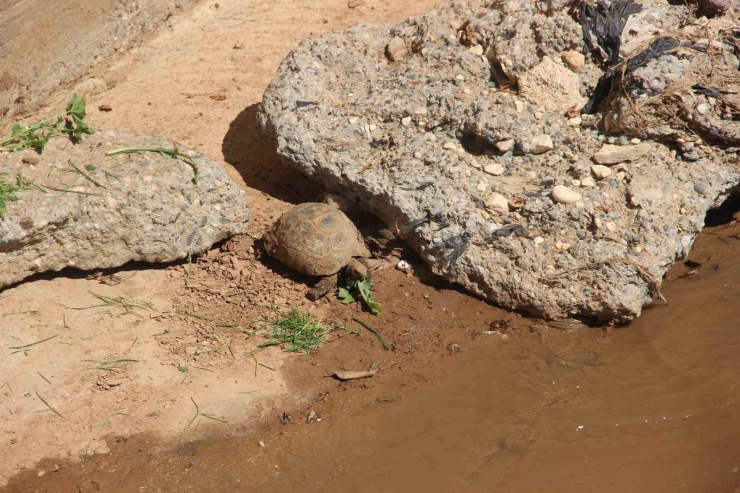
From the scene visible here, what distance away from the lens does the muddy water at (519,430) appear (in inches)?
156

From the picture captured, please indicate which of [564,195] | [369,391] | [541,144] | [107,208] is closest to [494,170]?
[541,144]

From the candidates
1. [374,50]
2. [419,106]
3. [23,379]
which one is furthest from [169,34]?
[23,379]

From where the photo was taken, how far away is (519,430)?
419 cm

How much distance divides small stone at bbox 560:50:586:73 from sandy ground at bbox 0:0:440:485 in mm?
2165

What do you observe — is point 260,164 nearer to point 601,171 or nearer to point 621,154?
point 601,171

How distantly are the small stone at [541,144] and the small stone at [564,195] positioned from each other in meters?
0.34

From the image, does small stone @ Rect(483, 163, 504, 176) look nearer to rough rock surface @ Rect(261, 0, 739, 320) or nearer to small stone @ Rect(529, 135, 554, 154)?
rough rock surface @ Rect(261, 0, 739, 320)

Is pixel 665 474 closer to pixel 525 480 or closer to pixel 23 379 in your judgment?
pixel 525 480

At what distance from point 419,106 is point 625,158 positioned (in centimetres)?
162

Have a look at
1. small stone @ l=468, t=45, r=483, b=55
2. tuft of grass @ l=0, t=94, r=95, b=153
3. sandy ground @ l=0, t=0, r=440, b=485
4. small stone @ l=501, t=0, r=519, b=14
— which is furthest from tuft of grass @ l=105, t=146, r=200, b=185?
small stone @ l=501, t=0, r=519, b=14

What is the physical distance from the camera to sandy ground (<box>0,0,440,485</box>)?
4262 mm

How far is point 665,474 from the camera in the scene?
3898 mm

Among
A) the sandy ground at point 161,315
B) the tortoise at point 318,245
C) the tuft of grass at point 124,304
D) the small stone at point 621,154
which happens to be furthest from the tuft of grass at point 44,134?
the small stone at point 621,154

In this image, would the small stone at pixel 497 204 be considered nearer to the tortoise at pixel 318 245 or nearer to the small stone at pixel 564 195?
the small stone at pixel 564 195
